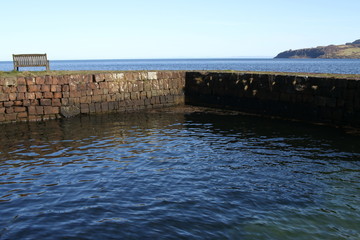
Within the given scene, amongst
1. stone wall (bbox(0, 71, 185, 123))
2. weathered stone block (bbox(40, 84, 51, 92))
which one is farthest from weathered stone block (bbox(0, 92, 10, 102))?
weathered stone block (bbox(40, 84, 51, 92))

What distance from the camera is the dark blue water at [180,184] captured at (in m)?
6.50

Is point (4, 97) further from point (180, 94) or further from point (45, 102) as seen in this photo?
point (180, 94)

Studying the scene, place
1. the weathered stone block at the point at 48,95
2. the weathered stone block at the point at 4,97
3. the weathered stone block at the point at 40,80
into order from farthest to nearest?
the weathered stone block at the point at 48,95, the weathered stone block at the point at 40,80, the weathered stone block at the point at 4,97

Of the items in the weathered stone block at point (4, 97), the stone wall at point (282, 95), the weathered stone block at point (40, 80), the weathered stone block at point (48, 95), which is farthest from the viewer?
the weathered stone block at point (48, 95)

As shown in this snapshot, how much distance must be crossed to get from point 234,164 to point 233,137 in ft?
12.2

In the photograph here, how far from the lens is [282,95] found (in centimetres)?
1772

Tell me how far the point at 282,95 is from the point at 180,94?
23.2 feet

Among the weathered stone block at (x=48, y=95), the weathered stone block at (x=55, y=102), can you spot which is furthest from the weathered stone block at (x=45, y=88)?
the weathered stone block at (x=55, y=102)

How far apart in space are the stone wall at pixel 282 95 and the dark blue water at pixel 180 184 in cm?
125

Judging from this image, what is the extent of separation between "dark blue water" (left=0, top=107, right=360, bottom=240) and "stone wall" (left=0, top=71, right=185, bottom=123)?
7.70 feet

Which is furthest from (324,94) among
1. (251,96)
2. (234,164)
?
(234,164)

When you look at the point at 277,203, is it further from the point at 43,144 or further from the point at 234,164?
the point at 43,144

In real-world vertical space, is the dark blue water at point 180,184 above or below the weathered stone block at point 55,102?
below

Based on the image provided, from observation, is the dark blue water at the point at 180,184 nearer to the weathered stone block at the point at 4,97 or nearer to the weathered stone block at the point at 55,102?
the weathered stone block at the point at 4,97
